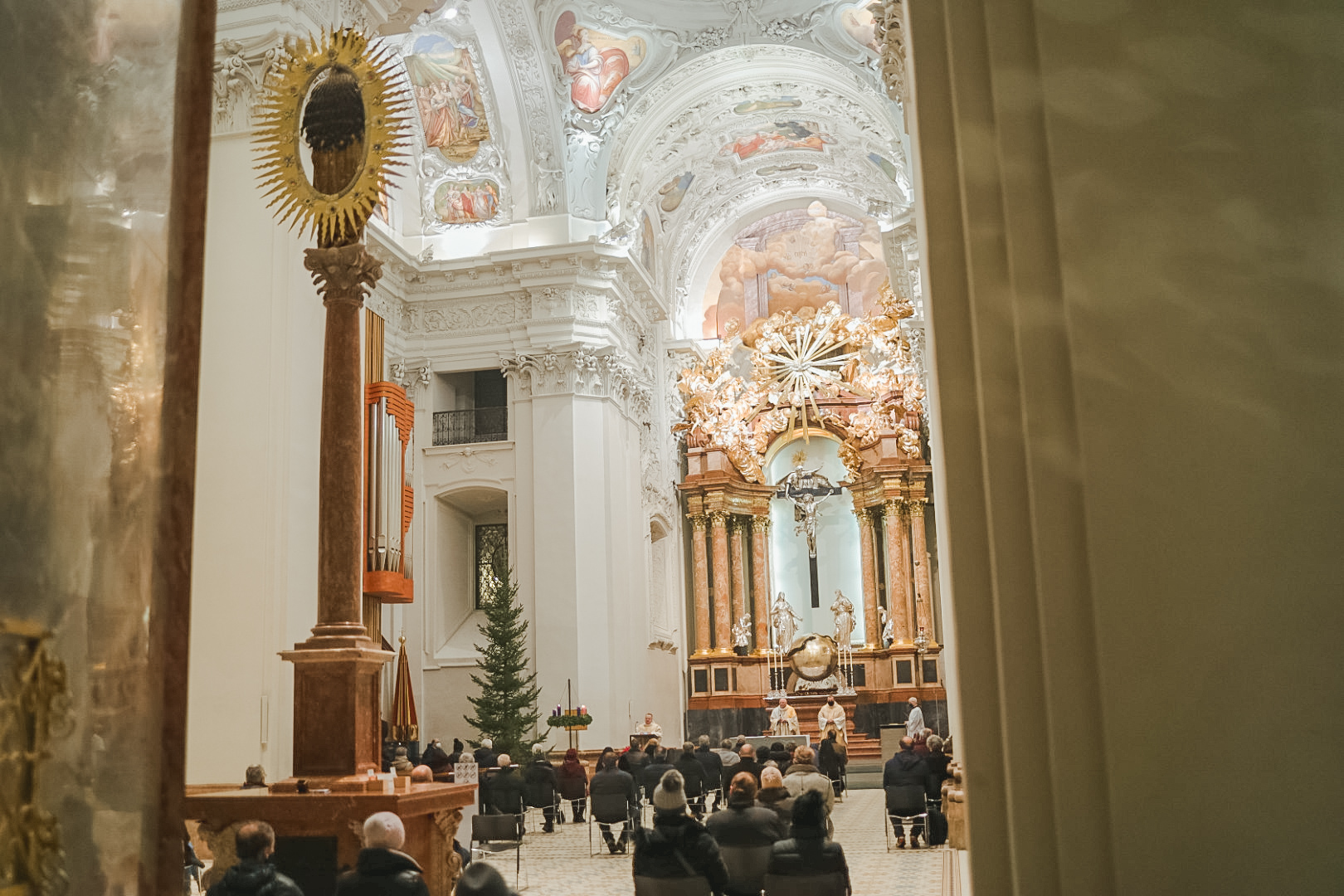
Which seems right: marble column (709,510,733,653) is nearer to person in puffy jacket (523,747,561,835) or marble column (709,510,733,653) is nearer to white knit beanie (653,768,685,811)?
person in puffy jacket (523,747,561,835)

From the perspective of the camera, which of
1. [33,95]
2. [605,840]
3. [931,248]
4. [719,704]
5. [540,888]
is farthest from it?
[719,704]

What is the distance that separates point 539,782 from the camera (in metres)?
12.6

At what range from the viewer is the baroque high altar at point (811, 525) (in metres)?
24.3

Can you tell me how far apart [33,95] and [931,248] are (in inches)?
64.4

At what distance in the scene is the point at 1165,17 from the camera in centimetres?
224

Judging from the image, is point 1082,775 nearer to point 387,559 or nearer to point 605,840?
point 605,840

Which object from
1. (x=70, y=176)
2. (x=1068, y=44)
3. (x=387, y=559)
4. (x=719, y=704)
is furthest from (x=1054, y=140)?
(x=719, y=704)

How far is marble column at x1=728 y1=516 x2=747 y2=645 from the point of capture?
25.8m

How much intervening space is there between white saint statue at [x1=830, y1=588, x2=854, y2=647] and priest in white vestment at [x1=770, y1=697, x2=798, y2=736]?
166 inches

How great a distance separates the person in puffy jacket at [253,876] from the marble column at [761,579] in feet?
71.0

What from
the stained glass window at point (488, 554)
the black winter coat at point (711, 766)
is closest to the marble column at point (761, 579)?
the stained glass window at point (488, 554)

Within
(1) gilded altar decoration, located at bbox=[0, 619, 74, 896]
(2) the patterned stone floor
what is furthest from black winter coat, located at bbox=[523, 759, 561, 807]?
(1) gilded altar decoration, located at bbox=[0, 619, 74, 896]

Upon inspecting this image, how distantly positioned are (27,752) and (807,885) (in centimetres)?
430

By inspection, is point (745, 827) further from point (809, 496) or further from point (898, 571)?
point (809, 496)
